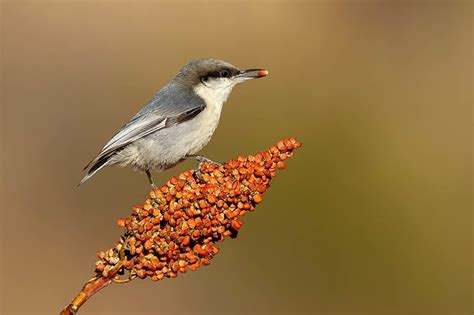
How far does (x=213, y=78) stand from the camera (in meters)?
5.75

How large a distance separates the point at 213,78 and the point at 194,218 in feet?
7.93

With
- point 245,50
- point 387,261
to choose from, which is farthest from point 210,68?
point 245,50

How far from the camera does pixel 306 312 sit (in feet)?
22.2

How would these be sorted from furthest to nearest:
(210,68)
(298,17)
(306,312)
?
(298,17), (306,312), (210,68)

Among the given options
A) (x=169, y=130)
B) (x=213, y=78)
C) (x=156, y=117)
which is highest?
(x=213, y=78)

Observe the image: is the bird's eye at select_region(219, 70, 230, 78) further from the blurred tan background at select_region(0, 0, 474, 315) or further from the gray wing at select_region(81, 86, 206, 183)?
the blurred tan background at select_region(0, 0, 474, 315)

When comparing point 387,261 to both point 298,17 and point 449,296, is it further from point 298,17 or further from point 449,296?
point 298,17

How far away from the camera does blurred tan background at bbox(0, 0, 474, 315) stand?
714cm

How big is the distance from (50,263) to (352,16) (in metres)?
6.01

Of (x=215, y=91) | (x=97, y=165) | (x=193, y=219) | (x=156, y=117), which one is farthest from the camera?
(x=215, y=91)

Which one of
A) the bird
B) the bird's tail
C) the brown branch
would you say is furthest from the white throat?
the brown branch

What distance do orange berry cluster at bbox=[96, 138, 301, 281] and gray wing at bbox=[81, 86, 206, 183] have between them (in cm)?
160

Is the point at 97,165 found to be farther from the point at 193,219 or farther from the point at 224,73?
the point at 193,219

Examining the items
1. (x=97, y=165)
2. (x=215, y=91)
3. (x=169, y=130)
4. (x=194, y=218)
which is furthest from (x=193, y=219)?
(x=215, y=91)
